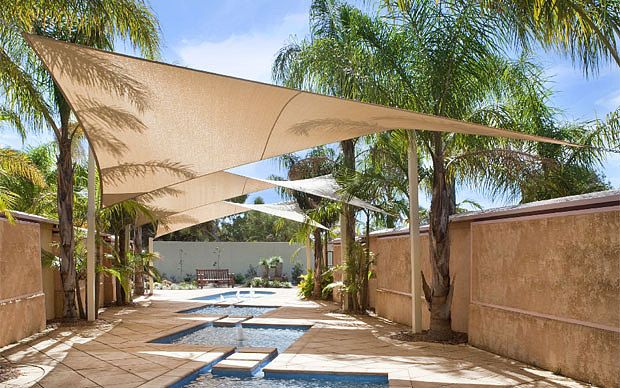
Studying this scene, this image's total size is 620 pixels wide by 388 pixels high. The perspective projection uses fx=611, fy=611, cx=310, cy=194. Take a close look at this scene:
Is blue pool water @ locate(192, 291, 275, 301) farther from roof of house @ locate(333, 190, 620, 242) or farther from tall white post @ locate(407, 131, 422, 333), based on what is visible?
roof of house @ locate(333, 190, 620, 242)

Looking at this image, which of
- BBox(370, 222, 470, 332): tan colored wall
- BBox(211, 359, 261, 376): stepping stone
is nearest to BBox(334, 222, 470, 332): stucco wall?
BBox(370, 222, 470, 332): tan colored wall

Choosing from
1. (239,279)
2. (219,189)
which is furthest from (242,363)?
(239,279)

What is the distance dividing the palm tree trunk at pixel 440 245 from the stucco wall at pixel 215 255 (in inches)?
706

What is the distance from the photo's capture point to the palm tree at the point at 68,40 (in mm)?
6609

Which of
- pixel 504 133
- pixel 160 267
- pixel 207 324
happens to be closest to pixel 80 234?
pixel 207 324

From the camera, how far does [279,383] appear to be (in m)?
5.97

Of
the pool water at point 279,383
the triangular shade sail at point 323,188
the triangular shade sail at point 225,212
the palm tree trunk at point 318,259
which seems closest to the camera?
the pool water at point 279,383

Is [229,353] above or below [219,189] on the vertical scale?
below

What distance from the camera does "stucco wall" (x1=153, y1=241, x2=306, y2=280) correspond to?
84.3 ft

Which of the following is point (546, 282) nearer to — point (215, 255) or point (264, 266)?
point (264, 266)

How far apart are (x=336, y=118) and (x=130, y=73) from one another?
2.08m

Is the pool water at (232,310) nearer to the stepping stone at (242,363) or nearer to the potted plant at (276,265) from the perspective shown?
the stepping stone at (242,363)

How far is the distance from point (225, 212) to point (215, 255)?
378 inches

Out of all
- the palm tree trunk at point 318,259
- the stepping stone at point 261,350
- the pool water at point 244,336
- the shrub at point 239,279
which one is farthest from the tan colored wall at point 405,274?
the shrub at point 239,279
